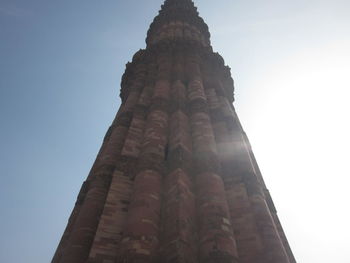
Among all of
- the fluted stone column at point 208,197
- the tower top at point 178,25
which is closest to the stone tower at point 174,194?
the fluted stone column at point 208,197

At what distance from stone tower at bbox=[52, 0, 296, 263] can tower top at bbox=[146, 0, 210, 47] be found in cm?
778

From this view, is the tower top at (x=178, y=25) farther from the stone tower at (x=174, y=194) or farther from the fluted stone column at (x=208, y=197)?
the fluted stone column at (x=208, y=197)

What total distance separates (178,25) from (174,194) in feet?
56.5

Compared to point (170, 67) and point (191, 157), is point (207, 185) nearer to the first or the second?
point (191, 157)

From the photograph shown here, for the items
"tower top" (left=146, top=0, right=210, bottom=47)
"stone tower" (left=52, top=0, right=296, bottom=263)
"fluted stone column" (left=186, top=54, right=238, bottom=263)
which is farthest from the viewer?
"tower top" (left=146, top=0, right=210, bottom=47)

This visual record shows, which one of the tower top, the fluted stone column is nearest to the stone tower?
the fluted stone column

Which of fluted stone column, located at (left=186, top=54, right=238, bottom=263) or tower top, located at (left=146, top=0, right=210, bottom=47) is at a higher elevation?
tower top, located at (left=146, top=0, right=210, bottom=47)

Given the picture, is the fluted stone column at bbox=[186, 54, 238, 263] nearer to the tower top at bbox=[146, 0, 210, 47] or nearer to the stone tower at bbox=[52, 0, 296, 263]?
the stone tower at bbox=[52, 0, 296, 263]

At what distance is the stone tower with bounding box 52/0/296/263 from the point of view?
677 centimetres

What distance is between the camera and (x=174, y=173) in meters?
8.62

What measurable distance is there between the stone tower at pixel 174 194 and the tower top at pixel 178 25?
306 inches

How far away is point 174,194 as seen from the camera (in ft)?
25.6

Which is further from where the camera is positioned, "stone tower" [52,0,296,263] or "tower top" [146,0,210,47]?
"tower top" [146,0,210,47]

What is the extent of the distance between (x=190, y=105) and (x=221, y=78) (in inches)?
242
